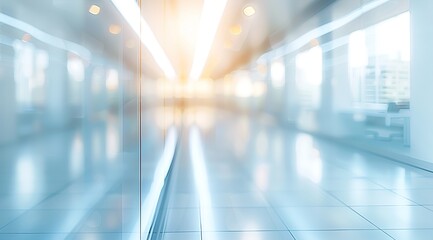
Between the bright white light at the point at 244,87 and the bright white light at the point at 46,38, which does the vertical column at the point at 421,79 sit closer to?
the bright white light at the point at 46,38

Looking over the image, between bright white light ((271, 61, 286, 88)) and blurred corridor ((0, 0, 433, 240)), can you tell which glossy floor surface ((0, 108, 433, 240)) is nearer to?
blurred corridor ((0, 0, 433, 240))

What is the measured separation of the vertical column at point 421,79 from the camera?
5918mm

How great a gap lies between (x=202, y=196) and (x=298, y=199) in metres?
0.91

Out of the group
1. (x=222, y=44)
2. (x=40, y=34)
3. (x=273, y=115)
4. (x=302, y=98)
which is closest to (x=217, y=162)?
(x=40, y=34)

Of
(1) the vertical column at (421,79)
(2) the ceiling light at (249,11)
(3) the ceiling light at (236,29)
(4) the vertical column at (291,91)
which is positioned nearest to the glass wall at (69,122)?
(1) the vertical column at (421,79)

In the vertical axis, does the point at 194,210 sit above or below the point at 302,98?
below

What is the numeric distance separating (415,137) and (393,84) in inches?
57.0

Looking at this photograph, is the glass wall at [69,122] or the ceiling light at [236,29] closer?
the glass wall at [69,122]

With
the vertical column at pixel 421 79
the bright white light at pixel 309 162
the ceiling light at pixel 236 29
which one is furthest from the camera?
the ceiling light at pixel 236 29

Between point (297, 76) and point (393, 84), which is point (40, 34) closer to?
point (393, 84)

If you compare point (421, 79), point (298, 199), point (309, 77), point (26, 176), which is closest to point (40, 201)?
point (26, 176)

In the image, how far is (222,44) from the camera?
17.9 meters

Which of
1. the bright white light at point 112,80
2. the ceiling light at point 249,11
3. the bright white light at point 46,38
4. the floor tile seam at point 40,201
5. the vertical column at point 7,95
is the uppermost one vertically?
the ceiling light at point 249,11

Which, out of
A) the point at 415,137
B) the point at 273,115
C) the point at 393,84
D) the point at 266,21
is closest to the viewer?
the point at 415,137
